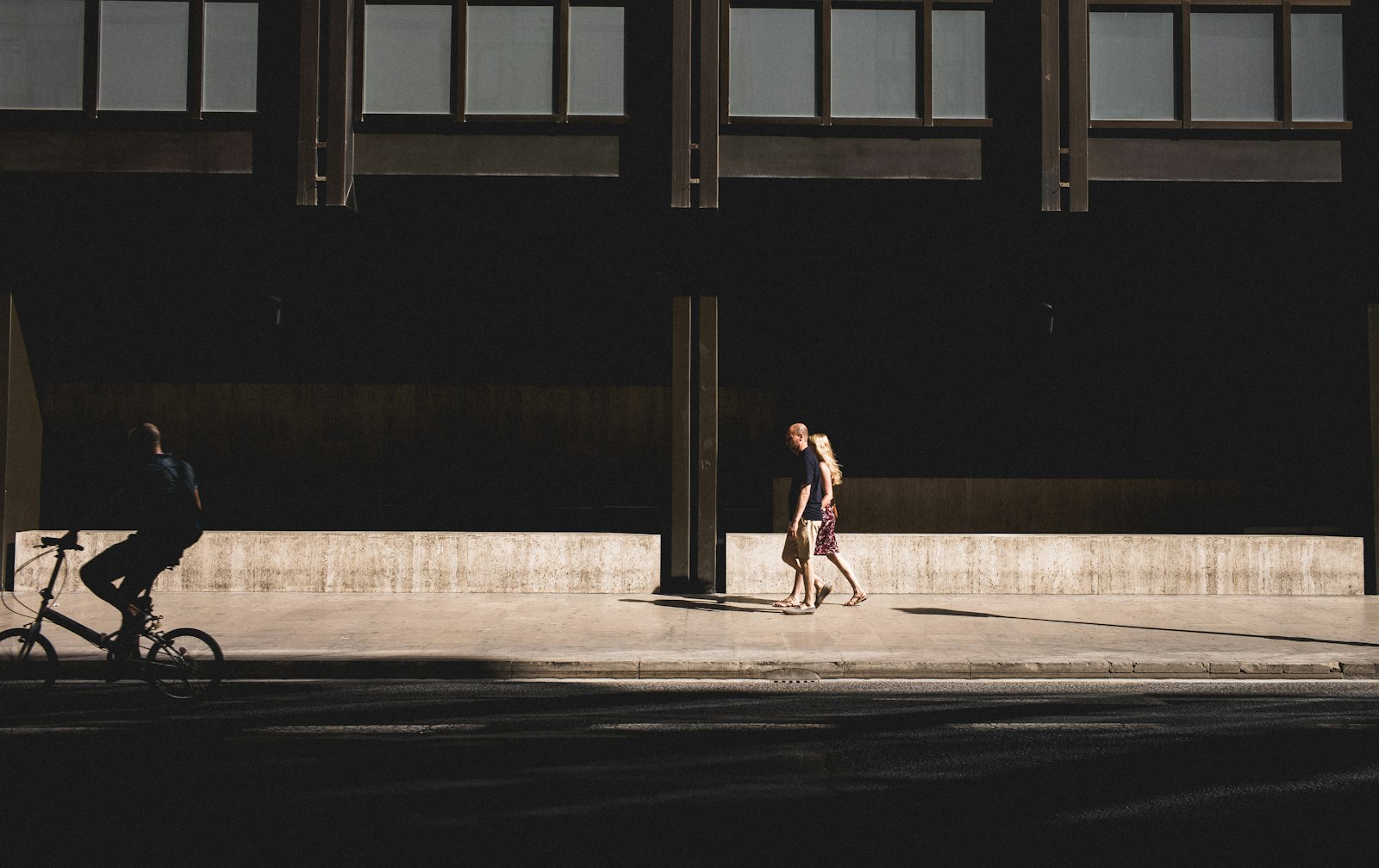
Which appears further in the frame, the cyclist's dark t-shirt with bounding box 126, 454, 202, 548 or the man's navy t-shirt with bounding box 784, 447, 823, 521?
the man's navy t-shirt with bounding box 784, 447, 823, 521

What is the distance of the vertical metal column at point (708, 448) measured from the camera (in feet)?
40.2

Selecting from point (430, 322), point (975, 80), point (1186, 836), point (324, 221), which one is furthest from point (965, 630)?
point (324, 221)

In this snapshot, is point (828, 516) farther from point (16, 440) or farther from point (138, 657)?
point (16, 440)

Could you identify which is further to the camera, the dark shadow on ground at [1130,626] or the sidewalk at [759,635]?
the dark shadow on ground at [1130,626]

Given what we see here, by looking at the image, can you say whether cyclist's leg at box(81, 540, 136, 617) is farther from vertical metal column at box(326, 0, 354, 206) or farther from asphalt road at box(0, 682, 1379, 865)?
vertical metal column at box(326, 0, 354, 206)

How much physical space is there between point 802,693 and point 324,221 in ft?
28.2

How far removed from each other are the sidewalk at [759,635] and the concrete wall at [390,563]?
285 mm

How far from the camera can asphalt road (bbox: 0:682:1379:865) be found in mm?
4191

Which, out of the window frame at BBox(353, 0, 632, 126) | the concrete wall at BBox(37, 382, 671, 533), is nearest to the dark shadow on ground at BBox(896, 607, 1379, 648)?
the concrete wall at BBox(37, 382, 671, 533)

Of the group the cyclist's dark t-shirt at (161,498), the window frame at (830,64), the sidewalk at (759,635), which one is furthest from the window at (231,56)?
the cyclist's dark t-shirt at (161,498)

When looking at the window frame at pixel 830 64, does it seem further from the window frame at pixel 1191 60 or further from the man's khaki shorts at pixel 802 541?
the man's khaki shorts at pixel 802 541

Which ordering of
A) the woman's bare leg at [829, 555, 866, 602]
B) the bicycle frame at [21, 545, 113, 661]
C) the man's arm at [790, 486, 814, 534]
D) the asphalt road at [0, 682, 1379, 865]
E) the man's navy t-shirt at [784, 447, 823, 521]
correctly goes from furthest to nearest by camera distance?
the woman's bare leg at [829, 555, 866, 602], the man's navy t-shirt at [784, 447, 823, 521], the man's arm at [790, 486, 814, 534], the bicycle frame at [21, 545, 113, 661], the asphalt road at [0, 682, 1379, 865]

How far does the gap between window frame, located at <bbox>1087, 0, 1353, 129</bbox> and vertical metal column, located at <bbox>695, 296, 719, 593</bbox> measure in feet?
16.5

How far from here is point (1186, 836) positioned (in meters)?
4.34
